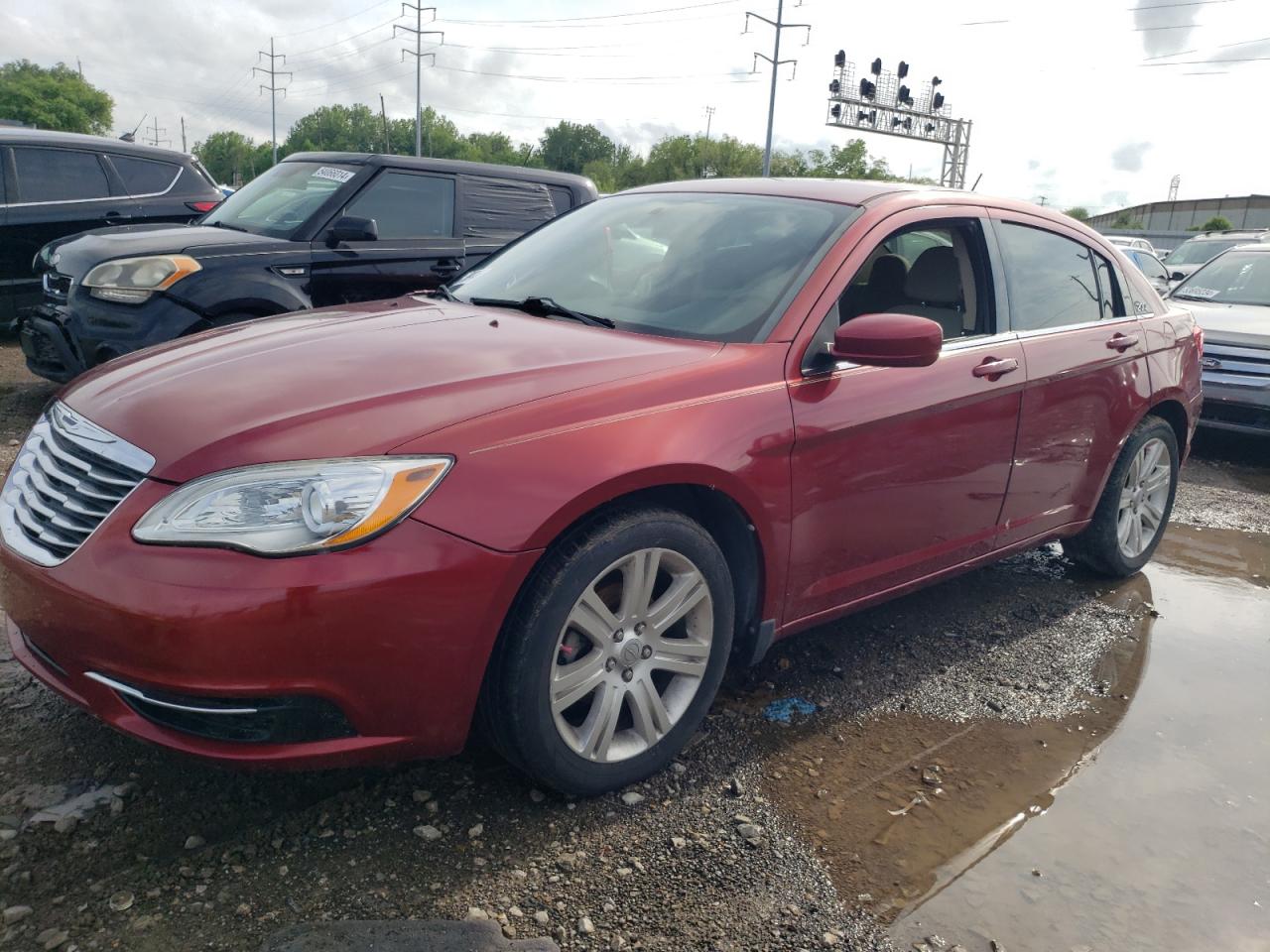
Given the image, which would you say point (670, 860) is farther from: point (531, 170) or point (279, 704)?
point (531, 170)

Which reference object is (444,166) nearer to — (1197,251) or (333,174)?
(333,174)

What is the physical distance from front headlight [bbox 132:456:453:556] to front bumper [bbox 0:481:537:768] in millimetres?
33

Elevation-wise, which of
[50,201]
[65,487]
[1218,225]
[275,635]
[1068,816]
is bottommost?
[1068,816]

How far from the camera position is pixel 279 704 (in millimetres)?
2213

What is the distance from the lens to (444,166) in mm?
6930

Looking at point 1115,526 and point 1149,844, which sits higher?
point 1115,526

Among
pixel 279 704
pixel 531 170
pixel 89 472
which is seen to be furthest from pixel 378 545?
pixel 531 170

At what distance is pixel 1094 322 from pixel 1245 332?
4.50m

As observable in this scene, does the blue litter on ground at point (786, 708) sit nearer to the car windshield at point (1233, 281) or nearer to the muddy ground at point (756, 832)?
the muddy ground at point (756, 832)

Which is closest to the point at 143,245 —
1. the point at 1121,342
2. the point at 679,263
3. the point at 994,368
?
the point at 679,263

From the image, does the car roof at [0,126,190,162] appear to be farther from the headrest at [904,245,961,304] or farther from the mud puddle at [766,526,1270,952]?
the mud puddle at [766,526,1270,952]

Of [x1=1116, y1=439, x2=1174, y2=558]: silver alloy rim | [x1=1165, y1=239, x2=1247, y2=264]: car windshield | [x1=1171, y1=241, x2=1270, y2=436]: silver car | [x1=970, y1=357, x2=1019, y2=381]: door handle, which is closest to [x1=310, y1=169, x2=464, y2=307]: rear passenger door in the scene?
[x1=970, y1=357, x2=1019, y2=381]: door handle

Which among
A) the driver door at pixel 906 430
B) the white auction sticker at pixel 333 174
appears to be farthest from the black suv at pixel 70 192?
the driver door at pixel 906 430

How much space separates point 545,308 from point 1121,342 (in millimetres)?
2519
